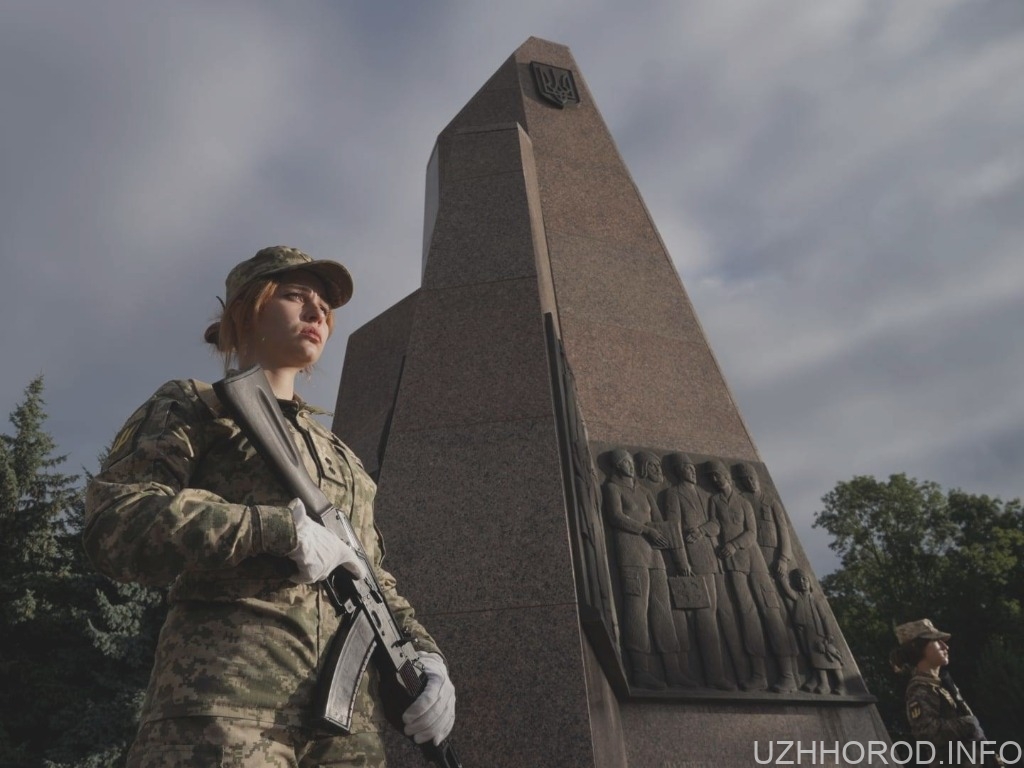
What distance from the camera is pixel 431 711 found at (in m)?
2.10

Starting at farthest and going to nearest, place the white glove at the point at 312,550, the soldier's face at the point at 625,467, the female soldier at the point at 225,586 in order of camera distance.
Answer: the soldier's face at the point at 625,467 → the white glove at the point at 312,550 → the female soldier at the point at 225,586

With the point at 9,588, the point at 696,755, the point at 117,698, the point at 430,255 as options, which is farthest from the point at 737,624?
the point at 9,588

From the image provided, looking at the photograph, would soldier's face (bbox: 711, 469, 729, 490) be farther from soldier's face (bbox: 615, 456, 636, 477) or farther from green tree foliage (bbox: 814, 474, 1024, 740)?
green tree foliage (bbox: 814, 474, 1024, 740)

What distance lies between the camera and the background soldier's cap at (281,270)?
243 cm

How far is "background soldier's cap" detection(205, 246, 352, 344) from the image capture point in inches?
95.8

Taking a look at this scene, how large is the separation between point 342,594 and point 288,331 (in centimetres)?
78

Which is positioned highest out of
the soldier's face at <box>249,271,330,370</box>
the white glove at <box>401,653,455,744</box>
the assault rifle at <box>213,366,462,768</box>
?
the soldier's face at <box>249,271,330,370</box>

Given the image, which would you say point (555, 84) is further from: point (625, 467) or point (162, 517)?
point (162, 517)

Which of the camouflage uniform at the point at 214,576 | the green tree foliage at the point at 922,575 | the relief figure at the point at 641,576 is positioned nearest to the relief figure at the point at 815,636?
the relief figure at the point at 641,576

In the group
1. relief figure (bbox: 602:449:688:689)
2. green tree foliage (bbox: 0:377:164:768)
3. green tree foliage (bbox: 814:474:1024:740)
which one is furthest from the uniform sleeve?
green tree foliage (bbox: 814:474:1024:740)

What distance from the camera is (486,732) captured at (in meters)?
3.53

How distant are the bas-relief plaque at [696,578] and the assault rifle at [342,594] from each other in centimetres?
225

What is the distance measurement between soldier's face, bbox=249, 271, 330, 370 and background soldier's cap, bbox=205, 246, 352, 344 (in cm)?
5

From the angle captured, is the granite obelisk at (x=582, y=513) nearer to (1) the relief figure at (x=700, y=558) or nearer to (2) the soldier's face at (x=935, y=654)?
(1) the relief figure at (x=700, y=558)
